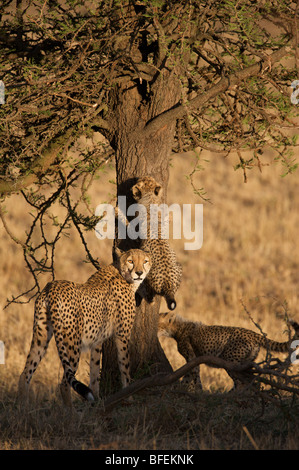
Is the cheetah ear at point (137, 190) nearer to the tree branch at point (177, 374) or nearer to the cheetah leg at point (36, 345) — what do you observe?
the cheetah leg at point (36, 345)

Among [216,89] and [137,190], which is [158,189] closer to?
[137,190]

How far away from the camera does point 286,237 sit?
604 inches

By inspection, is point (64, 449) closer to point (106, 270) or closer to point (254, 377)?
point (254, 377)

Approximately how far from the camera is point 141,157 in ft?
20.0

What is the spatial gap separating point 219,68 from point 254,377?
2.85 meters

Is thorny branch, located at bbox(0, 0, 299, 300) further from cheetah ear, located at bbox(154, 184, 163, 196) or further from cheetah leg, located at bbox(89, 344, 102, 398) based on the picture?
cheetah leg, located at bbox(89, 344, 102, 398)

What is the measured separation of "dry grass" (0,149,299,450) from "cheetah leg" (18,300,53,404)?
0.18 metres

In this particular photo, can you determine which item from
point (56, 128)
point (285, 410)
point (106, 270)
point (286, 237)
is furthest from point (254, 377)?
point (286, 237)

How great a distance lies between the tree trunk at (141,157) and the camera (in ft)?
19.9

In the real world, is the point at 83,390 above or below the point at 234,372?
below

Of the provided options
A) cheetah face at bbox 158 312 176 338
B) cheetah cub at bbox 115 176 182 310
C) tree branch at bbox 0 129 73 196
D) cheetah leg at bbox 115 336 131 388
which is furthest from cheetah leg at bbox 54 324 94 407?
cheetah face at bbox 158 312 176 338

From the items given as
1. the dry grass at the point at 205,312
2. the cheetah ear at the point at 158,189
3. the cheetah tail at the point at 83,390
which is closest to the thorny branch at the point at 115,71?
the cheetah ear at the point at 158,189

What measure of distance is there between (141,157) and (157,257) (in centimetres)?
89

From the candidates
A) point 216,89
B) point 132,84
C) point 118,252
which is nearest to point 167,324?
point 118,252
